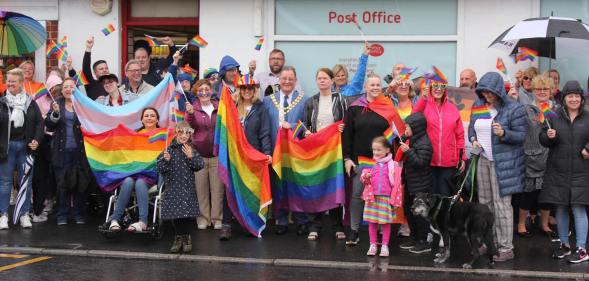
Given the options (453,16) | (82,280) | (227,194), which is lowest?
(82,280)

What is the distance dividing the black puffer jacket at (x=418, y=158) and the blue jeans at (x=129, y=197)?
3166 mm

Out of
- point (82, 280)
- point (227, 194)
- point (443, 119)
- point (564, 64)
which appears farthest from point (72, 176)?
point (564, 64)

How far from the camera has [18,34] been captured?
1254 centimetres

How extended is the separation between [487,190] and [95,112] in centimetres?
518

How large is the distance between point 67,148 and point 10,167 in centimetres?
76

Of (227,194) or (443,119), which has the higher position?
(443,119)

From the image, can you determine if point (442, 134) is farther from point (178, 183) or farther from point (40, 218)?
point (40, 218)

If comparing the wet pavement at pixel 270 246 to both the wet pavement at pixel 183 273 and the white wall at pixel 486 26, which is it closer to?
the wet pavement at pixel 183 273

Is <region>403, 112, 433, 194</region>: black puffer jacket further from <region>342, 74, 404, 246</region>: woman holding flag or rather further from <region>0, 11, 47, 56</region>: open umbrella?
<region>0, 11, 47, 56</region>: open umbrella

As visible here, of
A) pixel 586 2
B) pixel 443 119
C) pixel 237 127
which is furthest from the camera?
pixel 586 2

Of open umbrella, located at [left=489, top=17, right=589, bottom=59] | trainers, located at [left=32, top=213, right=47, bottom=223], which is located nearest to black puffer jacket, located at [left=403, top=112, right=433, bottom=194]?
open umbrella, located at [left=489, top=17, right=589, bottom=59]

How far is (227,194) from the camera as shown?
32.9 ft

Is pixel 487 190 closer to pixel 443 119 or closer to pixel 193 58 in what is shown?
pixel 443 119

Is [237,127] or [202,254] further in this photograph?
[237,127]
